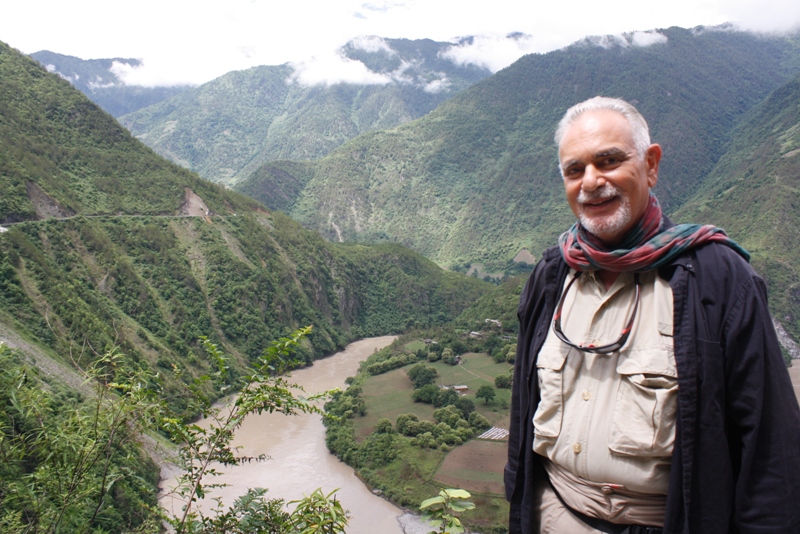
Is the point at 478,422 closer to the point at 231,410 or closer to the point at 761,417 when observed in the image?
the point at 231,410

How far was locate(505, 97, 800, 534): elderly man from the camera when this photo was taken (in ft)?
8.17

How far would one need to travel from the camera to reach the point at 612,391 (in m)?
2.87

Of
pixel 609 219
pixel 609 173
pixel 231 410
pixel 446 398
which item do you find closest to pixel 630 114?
pixel 609 173

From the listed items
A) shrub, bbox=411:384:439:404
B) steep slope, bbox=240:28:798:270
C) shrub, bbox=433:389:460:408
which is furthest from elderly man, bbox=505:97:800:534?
steep slope, bbox=240:28:798:270

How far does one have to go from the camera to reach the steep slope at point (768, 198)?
2751 inches

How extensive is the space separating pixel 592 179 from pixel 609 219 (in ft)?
0.74

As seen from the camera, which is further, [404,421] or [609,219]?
[404,421]

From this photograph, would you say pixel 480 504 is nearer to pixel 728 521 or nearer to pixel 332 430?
pixel 332 430

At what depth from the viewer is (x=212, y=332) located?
53719 millimetres

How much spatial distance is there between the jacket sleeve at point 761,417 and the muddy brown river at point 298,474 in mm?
24497

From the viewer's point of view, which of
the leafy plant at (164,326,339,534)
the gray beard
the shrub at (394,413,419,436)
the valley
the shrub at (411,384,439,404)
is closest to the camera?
the gray beard

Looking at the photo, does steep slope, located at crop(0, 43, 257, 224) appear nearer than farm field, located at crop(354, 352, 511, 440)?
No

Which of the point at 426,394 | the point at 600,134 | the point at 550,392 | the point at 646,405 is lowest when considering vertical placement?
the point at 426,394

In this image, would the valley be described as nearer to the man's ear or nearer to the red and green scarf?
the red and green scarf
